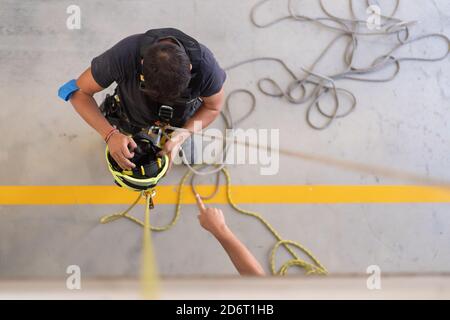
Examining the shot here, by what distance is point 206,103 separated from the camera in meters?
1.88

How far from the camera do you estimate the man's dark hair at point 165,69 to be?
1405mm

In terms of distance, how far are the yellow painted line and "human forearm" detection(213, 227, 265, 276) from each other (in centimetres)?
99

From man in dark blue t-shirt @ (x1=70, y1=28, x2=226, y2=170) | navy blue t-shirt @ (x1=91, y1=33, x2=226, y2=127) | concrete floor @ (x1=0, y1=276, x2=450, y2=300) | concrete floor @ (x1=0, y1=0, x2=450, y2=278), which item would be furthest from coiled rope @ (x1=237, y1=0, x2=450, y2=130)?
concrete floor @ (x1=0, y1=276, x2=450, y2=300)

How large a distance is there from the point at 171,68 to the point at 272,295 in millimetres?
824

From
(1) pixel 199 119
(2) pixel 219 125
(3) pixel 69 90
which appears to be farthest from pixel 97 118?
(2) pixel 219 125

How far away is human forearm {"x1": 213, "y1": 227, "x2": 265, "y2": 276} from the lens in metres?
1.57

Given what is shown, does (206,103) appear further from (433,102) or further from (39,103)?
(433,102)

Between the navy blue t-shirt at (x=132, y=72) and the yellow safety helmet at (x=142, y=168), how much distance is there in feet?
0.48

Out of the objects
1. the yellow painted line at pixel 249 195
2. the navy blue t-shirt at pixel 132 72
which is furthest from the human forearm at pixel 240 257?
the yellow painted line at pixel 249 195

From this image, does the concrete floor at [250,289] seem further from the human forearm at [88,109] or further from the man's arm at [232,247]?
the human forearm at [88,109]

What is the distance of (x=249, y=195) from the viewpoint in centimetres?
269

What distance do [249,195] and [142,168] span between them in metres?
1.16

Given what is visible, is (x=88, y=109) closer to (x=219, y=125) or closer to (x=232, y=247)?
(x=232, y=247)

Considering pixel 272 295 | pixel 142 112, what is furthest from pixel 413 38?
pixel 272 295
